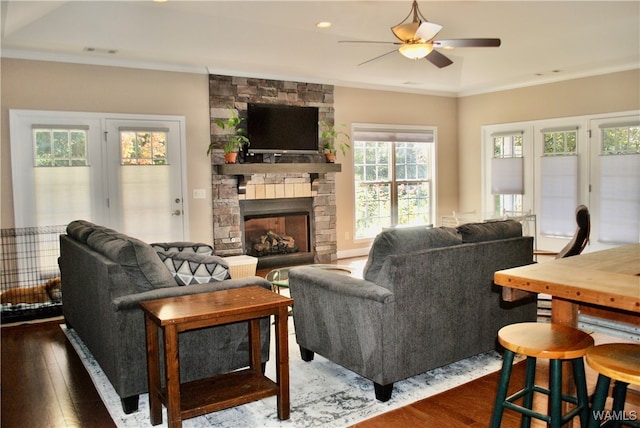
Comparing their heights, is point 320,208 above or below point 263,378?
above

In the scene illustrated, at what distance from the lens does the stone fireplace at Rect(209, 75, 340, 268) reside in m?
7.04

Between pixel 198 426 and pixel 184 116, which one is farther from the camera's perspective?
pixel 184 116

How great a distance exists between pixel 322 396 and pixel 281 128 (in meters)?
4.80

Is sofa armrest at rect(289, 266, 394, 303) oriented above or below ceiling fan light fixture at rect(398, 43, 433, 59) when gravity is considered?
below

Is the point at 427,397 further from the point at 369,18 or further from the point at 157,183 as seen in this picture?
the point at 157,183

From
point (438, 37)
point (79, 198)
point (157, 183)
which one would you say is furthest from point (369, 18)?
point (79, 198)

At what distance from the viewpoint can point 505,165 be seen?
874 cm

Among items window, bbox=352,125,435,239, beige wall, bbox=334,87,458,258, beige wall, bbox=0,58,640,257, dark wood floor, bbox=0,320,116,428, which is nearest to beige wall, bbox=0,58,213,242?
beige wall, bbox=0,58,640,257

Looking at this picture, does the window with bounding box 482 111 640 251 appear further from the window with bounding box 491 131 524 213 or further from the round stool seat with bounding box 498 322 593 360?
the round stool seat with bounding box 498 322 593 360

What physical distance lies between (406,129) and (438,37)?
2641 millimetres

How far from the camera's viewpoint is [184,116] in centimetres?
676

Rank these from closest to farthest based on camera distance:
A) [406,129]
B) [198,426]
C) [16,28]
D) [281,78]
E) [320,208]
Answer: [198,426] → [16,28] → [281,78] → [320,208] → [406,129]

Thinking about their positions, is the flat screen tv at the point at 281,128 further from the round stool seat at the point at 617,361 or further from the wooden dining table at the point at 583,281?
the round stool seat at the point at 617,361

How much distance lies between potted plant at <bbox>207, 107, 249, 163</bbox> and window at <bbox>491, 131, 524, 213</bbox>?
4.32 metres
